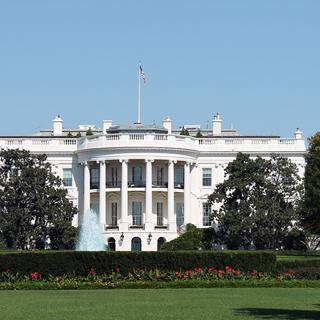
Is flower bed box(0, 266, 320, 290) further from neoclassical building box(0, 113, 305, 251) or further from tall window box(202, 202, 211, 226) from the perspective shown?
tall window box(202, 202, 211, 226)

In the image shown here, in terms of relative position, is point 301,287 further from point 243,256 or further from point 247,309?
point 247,309

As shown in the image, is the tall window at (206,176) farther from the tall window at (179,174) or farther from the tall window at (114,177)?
the tall window at (114,177)

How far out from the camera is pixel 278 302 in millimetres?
35469

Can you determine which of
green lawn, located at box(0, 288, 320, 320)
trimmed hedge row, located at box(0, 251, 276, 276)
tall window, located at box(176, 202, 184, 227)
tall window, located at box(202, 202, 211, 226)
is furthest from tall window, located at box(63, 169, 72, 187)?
green lawn, located at box(0, 288, 320, 320)

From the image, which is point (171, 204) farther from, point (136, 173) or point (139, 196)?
point (136, 173)

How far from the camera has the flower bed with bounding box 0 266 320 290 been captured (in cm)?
4444

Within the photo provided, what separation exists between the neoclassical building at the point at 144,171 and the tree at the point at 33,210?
9874mm

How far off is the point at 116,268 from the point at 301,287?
23.2 ft

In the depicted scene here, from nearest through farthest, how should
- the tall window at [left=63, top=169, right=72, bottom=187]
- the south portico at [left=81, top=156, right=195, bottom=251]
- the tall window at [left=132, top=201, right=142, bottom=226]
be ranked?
the south portico at [left=81, top=156, right=195, bottom=251]
the tall window at [left=132, top=201, right=142, bottom=226]
the tall window at [left=63, top=169, right=72, bottom=187]

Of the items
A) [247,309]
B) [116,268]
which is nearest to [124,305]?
[247,309]

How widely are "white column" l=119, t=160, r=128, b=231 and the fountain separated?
6.94 feet

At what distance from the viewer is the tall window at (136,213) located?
316 ft

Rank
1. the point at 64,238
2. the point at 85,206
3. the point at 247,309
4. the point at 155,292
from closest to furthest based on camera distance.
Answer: the point at 247,309
the point at 155,292
the point at 64,238
the point at 85,206

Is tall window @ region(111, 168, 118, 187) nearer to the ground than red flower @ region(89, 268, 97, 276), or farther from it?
farther from it
